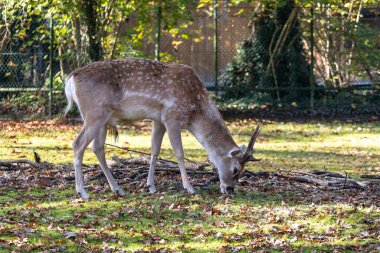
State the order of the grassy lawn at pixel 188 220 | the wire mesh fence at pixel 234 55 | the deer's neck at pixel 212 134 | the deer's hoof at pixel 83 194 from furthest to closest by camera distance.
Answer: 1. the wire mesh fence at pixel 234 55
2. the deer's neck at pixel 212 134
3. the deer's hoof at pixel 83 194
4. the grassy lawn at pixel 188 220

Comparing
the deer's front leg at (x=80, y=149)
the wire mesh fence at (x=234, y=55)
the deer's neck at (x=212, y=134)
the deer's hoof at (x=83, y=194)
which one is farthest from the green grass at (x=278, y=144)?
the deer's hoof at (x=83, y=194)

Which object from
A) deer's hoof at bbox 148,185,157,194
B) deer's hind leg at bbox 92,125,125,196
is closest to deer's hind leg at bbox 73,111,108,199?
deer's hind leg at bbox 92,125,125,196

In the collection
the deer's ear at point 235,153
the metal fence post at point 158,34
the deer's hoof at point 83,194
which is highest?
the metal fence post at point 158,34

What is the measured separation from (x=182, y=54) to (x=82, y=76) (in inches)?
553

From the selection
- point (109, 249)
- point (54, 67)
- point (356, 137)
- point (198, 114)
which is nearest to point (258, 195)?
point (198, 114)

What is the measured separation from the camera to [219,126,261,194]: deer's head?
Result: 10.2m

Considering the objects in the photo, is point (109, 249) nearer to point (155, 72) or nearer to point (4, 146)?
point (155, 72)

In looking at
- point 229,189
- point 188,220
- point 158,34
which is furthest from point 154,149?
point 158,34

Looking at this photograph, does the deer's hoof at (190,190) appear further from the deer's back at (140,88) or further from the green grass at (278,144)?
the green grass at (278,144)

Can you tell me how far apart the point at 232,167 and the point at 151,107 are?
4.10 feet

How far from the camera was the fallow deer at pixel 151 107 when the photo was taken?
10000mm

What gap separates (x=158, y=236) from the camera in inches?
317

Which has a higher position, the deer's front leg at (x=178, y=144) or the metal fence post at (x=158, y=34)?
the metal fence post at (x=158, y=34)

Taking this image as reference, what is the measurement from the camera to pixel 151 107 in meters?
10.3
